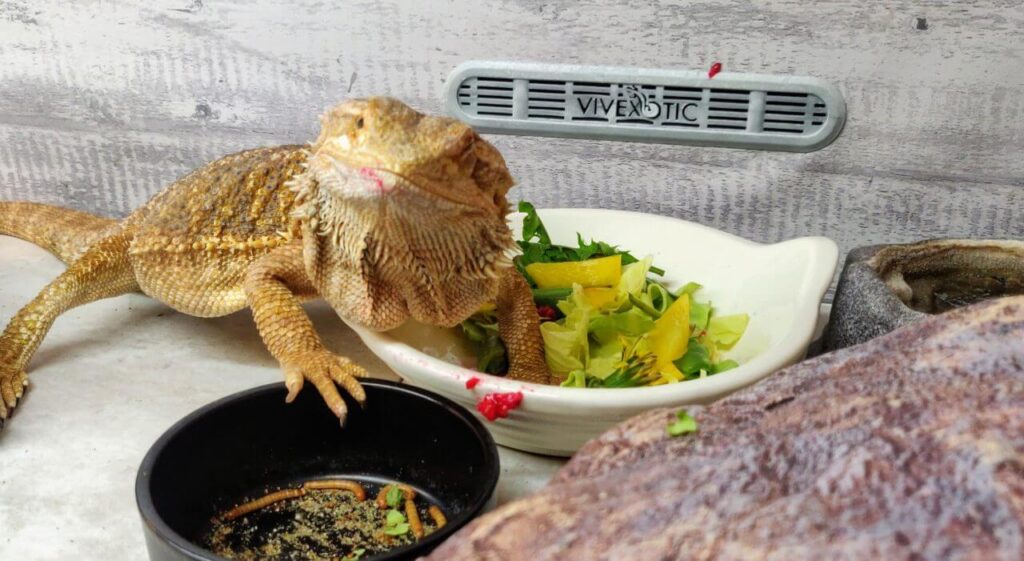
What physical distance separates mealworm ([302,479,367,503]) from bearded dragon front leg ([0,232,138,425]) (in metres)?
0.67

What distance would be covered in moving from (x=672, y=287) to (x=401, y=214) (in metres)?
0.75

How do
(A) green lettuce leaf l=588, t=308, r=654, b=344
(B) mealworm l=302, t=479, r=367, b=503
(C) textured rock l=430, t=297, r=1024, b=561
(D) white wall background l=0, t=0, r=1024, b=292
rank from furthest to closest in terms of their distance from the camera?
(D) white wall background l=0, t=0, r=1024, b=292, (A) green lettuce leaf l=588, t=308, r=654, b=344, (B) mealworm l=302, t=479, r=367, b=503, (C) textured rock l=430, t=297, r=1024, b=561

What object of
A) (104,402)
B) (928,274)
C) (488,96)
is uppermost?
(488,96)

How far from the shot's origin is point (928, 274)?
1.72m

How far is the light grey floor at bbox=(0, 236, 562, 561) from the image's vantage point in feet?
4.83

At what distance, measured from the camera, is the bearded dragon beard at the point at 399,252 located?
4.46ft

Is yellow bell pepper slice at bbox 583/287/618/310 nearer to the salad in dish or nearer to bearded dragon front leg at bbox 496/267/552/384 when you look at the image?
the salad in dish

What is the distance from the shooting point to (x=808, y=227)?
2256mm

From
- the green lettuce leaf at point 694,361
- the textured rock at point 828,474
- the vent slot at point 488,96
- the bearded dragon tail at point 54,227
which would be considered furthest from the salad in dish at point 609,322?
the bearded dragon tail at point 54,227

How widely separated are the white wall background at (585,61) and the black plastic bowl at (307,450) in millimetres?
1016

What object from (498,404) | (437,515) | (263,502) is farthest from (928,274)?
(263,502)

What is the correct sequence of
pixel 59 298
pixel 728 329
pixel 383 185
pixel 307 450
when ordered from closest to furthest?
pixel 383 185
pixel 307 450
pixel 728 329
pixel 59 298

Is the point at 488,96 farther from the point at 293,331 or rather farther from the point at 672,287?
the point at 293,331

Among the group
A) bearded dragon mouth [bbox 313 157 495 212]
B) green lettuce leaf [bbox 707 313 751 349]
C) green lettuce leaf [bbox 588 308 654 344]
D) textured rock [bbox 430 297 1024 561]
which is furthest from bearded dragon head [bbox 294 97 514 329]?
textured rock [bbox 430 297 1024 561]
